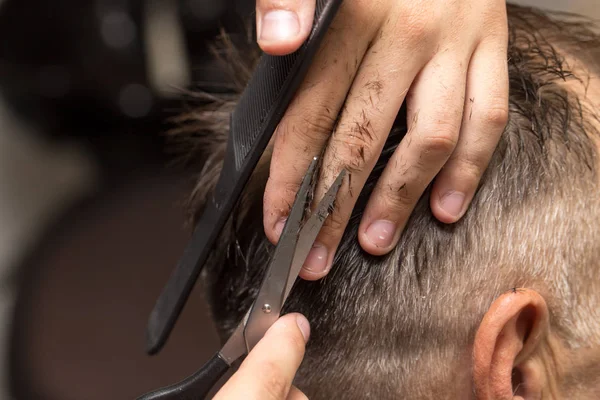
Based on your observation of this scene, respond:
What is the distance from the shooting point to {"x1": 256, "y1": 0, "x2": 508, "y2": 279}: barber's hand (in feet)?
2.10

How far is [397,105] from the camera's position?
0.65 m

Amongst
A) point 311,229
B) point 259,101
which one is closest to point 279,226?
point 311,229

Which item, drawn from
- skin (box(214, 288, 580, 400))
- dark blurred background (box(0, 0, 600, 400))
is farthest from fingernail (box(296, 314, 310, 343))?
dark blurred background (box(0, 0, 600, 400))

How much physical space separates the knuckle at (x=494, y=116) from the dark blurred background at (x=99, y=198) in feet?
3.69

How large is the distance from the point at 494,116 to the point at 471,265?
0.18 metres

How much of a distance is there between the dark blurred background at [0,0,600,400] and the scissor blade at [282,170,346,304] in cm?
104

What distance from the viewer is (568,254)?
0.73 metres

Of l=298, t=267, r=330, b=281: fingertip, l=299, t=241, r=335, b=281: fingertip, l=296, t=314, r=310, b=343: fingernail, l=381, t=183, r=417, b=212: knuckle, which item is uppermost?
l=381, t=183, r=417, b=212: knuckle

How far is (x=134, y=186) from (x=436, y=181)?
1.52 m

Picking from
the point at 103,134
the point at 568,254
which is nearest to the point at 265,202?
the point at 568,254

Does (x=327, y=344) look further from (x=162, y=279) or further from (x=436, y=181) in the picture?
(x=162, y=279)

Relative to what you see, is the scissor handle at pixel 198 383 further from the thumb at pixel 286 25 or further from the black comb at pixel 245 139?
the thumb at pixel 286 25

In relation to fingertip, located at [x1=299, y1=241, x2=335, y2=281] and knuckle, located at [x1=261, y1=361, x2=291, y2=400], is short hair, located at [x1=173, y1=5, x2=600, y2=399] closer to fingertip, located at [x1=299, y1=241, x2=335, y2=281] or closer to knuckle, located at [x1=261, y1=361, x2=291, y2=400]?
fingertip, located at [x1=299, y1=241, x2=335, y2=281]

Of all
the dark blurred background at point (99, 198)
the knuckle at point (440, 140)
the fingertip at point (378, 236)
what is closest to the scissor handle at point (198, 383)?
the fingertip at point (378, 236)
